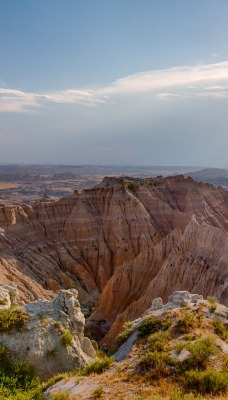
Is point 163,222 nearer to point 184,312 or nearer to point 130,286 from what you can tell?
point 130,286

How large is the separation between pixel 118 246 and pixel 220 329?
147 ft

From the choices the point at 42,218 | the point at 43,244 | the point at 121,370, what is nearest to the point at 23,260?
the point at 43,244

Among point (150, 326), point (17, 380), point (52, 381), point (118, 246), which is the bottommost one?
point (118, 246)

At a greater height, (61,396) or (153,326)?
(153,326)

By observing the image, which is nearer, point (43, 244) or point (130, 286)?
point (130, 286)

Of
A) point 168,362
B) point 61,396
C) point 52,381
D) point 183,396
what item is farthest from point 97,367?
point 183,396

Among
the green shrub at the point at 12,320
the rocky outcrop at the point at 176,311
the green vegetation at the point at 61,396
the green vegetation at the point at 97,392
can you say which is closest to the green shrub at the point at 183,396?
the green vegetation at the point at 97,392

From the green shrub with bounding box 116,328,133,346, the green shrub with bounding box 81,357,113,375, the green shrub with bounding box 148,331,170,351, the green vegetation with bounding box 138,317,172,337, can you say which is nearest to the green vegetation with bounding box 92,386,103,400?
the green shrub with bounding box 81,357,113,375

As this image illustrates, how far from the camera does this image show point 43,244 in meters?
55.9

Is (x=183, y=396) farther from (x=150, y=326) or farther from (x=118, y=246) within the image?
(x=118, y=246)

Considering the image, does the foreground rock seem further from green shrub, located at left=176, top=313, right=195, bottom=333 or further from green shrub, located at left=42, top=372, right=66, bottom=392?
green shrub, located at left=42, top=372, right=66, bottom=392

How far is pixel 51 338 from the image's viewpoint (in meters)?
14.5

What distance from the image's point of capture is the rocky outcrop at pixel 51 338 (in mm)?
13836

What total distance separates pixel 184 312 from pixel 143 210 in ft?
157
